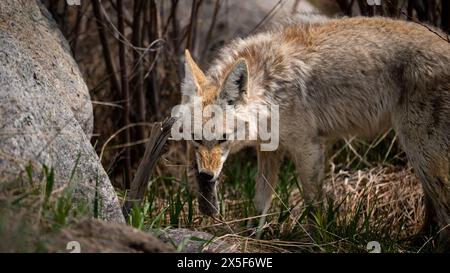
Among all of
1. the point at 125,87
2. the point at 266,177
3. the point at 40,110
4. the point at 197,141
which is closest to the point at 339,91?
the point at 266,177

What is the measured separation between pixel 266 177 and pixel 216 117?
4.03 ft

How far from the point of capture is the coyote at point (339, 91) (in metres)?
6.29

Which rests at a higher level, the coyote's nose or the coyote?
the coyote

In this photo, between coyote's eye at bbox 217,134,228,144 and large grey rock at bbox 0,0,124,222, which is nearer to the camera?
large grey rock at bbox 0,0,124,222

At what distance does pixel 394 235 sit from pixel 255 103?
1.72 m

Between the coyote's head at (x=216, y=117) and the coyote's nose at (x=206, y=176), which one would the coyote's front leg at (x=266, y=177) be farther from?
the coyote's nose at (x=206, y=176)

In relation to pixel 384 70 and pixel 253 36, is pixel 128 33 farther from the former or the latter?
pixel 384 70

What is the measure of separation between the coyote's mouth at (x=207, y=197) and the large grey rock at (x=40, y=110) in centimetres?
93

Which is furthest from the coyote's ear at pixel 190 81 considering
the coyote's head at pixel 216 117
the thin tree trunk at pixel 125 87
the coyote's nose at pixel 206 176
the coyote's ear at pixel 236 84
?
the thin tree trunk at pixel 125 87

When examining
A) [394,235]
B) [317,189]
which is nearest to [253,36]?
[317,189]

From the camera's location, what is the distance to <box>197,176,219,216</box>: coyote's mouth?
246 inches

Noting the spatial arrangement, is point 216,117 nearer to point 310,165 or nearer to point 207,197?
point 207,197

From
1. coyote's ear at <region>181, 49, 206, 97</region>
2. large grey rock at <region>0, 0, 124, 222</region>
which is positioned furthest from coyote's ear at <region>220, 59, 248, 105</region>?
large grey rock at <region>0, 0, 124, 222</region>

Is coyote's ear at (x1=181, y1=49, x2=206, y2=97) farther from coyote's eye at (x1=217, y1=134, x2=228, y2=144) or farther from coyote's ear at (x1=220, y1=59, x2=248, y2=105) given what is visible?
coyote's eye at (x1=217, y1=134, x2=228, y2=144)
